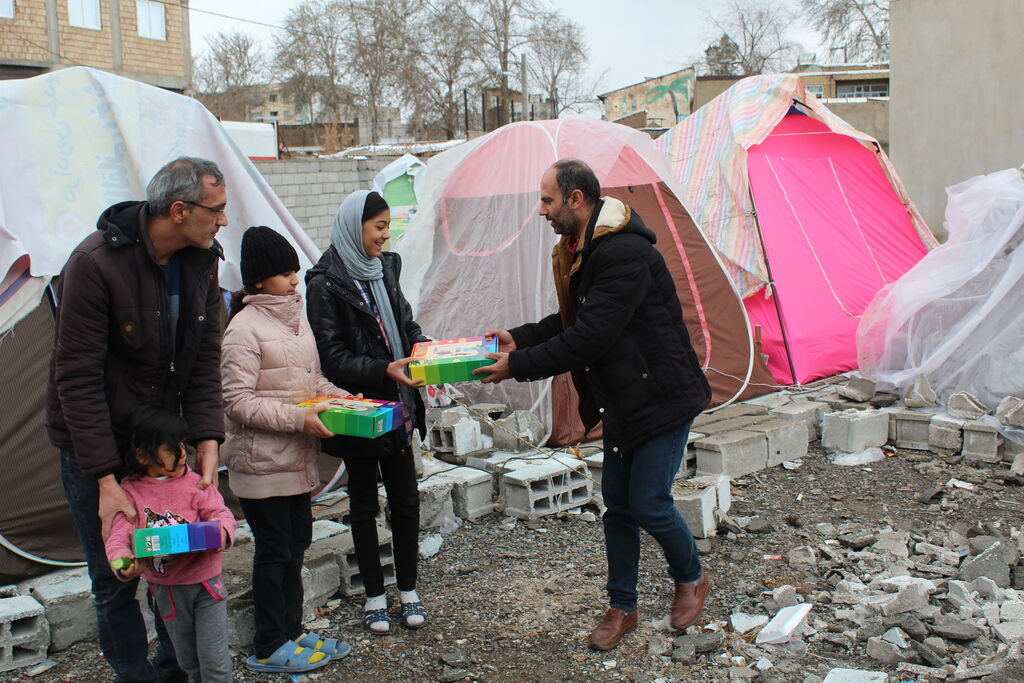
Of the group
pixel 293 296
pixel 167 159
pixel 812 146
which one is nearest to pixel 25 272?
pixel 167 159

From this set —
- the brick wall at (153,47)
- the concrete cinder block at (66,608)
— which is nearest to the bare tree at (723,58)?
the brick wall at (153,47)

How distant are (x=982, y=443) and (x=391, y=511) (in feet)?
13.0

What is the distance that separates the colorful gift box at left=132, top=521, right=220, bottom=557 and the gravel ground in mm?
1023

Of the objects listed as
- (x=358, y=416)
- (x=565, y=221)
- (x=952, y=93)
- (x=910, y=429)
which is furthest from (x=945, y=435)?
(x=952, y=93)

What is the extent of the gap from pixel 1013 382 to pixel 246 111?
42.5m

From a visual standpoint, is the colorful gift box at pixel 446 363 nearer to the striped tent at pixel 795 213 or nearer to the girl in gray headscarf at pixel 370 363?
the girl in gray headscarf at pixel 370 363

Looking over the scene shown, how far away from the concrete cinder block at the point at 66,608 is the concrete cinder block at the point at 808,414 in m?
4.49

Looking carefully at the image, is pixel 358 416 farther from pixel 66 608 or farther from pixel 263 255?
pixel 66 608

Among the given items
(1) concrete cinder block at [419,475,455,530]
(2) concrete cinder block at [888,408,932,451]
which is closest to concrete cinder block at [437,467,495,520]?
(1) concrete cinder block at [419,475,455,530]

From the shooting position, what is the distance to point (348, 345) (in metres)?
3.82

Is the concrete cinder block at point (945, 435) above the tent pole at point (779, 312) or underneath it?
underneath

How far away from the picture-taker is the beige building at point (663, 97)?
39.0 metres

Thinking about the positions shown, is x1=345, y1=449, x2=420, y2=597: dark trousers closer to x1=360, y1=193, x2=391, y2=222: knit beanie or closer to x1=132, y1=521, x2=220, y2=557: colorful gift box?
x1=360, y1=193, x2=391, y2=222: knit beanie

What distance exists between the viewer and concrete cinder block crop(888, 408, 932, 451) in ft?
20.2
